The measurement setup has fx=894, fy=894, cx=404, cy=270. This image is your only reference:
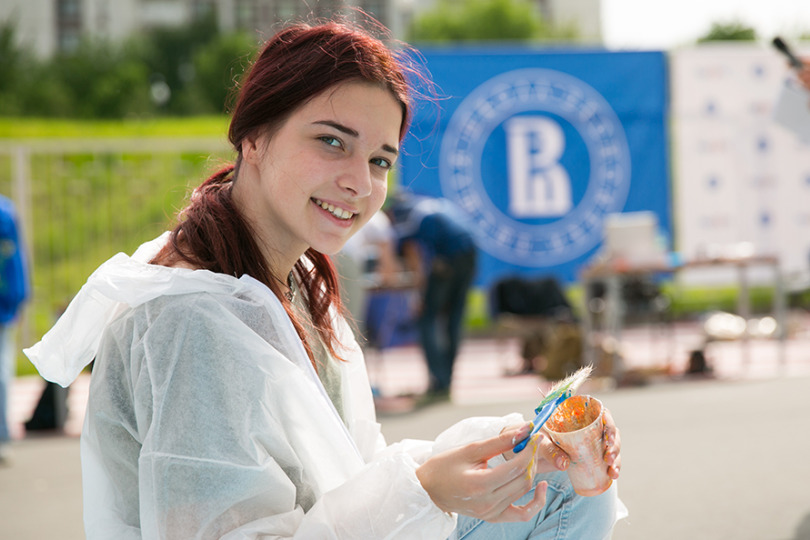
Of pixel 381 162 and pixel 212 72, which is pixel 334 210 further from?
pixel 212 72

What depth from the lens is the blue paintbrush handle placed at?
129 centimetres

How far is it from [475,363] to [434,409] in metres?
3.01

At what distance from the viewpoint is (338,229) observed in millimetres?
1546

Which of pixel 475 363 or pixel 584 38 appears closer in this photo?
pixel 475 363

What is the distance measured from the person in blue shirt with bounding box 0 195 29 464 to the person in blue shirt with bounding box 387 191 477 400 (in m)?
2.76

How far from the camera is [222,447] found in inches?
49.1

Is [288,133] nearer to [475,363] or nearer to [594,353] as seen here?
[594,353]

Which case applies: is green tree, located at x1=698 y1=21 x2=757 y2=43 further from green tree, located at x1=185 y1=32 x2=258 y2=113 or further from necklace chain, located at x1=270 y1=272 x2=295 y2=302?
necklace chain, located at x1=270 y1=272 x2=295 y2=302

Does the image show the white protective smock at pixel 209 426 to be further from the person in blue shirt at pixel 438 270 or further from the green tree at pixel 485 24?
the green tree at pixel 485 24

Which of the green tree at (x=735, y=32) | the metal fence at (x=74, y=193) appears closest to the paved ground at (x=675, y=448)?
the metal fence at (x=74, y=193)

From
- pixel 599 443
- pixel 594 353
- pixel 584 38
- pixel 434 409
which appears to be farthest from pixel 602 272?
pixel 584 38

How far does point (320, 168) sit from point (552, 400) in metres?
0.53

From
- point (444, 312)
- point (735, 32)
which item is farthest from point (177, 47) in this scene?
point (444, 312)

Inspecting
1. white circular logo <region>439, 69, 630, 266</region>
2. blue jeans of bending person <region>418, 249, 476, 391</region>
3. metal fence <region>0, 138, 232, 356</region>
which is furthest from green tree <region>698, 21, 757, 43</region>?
blue jeans of bending person <region>418, 249, 476, 391</region>
